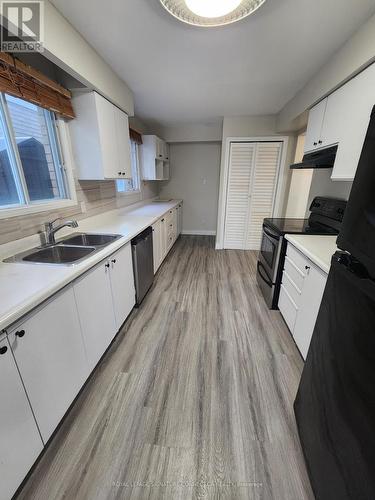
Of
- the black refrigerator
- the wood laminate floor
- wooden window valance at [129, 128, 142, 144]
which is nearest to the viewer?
the black refrigerator

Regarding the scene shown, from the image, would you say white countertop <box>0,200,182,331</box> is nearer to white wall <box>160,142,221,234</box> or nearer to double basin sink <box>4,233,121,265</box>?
double basin sink <box>4,233,121,265</box>

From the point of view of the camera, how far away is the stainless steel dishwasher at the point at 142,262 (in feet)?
6.95

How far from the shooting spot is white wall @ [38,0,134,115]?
1.30 meters

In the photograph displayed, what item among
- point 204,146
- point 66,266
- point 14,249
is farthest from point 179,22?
point 204,146

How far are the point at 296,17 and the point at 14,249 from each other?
2.51m

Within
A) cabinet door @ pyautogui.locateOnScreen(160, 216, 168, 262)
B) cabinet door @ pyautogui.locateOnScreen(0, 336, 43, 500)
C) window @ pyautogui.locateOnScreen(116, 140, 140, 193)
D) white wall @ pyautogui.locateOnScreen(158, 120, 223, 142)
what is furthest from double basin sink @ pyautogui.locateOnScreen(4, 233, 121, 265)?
white wall @ pyautogui.locateOnScreen(158, 120, 223, 142)

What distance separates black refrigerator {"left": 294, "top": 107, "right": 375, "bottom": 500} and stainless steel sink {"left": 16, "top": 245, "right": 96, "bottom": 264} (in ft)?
4.98

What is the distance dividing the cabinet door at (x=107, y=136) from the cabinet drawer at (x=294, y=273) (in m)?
2.05

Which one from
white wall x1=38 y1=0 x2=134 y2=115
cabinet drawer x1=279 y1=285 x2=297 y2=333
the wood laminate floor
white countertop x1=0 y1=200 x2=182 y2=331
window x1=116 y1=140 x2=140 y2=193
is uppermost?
white wall x1=38 y1=0 x2=134 y2=115

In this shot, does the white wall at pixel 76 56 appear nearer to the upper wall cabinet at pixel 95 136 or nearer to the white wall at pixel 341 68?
the upper wall cabinet at pixel 95 136

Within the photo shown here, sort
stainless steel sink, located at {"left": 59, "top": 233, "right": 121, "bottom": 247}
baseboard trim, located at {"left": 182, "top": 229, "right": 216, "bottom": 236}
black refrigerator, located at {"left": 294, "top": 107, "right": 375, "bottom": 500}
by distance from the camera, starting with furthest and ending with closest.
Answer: baseboard trim, located at {"left": 182, "top": 229, "right": 216, "bottom": 236} < stainless steel sink, located at {"left": 59, "top": 233, "right": 121, "bottom": 247} < black refrigerator, located at {"left": 294, "top": 107, "right": 375, "bottom": 500}

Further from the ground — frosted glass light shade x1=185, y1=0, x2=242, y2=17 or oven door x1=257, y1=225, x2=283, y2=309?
frosted glass light shade x1=185, y1=0, x2=242, y2=17

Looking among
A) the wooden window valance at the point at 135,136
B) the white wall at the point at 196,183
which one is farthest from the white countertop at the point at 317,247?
the white wall at the point at 196,183

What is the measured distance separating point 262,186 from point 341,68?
2.25 m
